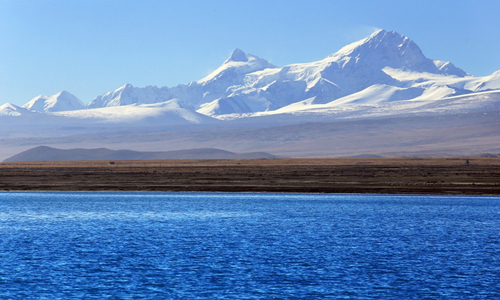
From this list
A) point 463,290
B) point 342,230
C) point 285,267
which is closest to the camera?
point 463,290

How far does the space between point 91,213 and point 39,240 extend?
61.6ft

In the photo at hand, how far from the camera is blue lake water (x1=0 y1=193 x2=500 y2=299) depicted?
104ft

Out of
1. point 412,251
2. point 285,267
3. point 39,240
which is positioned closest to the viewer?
point 285,267

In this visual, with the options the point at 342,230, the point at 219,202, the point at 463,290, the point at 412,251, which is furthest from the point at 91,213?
the point at 463,290

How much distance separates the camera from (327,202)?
7794 centimetres

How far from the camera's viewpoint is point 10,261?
38.2 metres

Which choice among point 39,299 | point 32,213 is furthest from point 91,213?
point 39,299

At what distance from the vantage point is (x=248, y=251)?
138 feet

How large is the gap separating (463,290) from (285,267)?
8.79m

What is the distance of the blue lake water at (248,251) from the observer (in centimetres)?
3166

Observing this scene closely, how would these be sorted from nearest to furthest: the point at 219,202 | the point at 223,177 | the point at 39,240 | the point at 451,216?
the point at 39,240
the point at 451,216
the point at 219,202
the point at 223,177

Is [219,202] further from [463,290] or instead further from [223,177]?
[463,290]

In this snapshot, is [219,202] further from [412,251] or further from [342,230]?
[412,251]

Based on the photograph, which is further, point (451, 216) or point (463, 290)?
point (451, 216)
